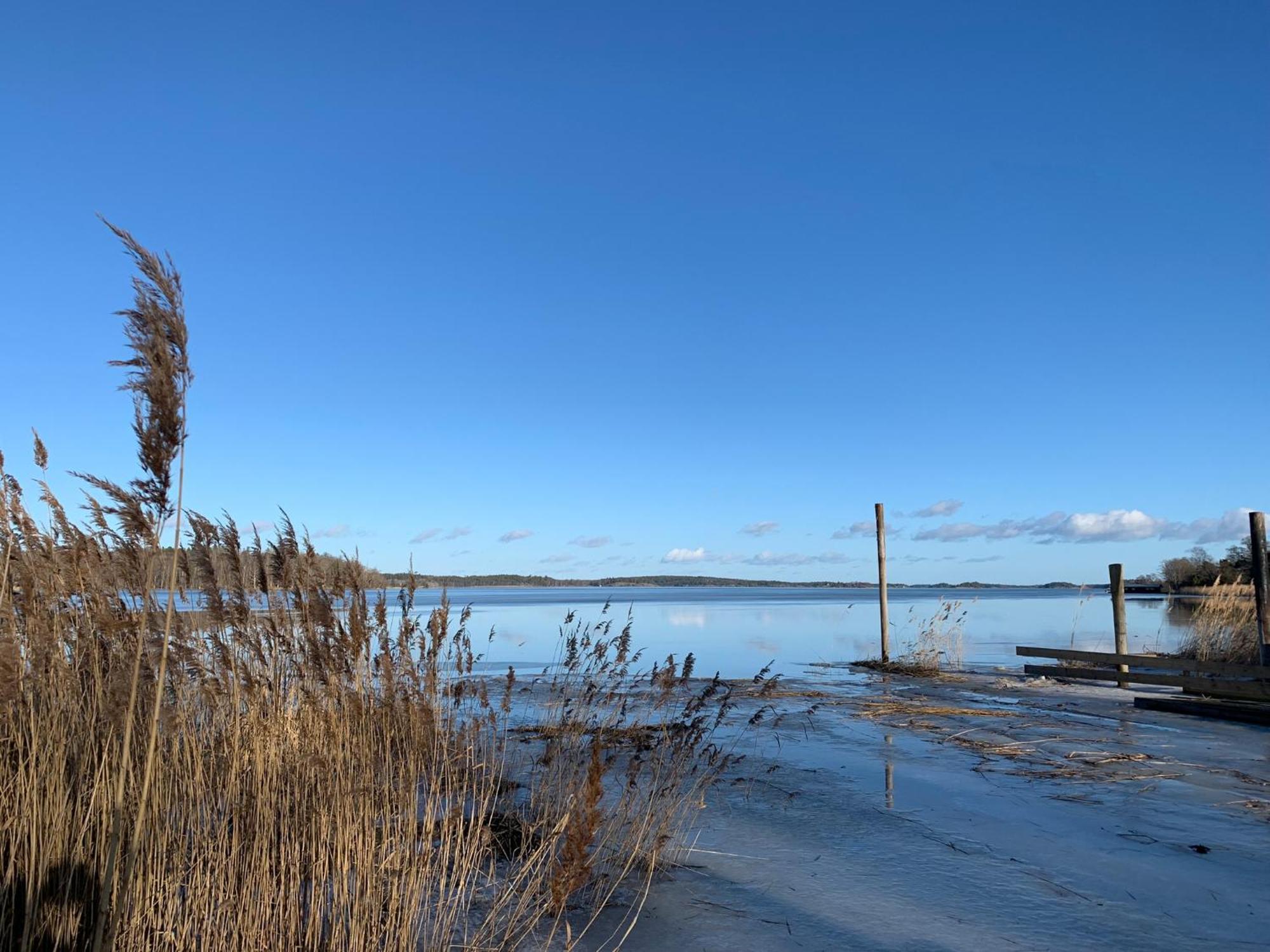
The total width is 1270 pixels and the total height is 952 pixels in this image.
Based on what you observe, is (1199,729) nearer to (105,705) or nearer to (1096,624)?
(105,705)

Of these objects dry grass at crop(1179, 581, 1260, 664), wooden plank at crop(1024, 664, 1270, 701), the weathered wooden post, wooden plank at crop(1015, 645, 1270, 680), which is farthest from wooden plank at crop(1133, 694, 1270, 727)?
dry grass at crop(1179, 581, 1260, 664)

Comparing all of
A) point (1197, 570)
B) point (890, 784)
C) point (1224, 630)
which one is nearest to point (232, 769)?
point (890, 784)

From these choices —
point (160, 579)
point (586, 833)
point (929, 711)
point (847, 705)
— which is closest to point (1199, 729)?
point (929, 711)

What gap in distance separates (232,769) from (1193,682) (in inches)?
427

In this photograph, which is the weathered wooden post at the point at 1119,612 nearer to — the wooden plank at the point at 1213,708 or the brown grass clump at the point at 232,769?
the wooden plank at the point at 1213,708

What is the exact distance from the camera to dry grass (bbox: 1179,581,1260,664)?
42.5ft

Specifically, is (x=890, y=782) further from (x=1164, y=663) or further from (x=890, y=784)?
(x=1164, y=663)

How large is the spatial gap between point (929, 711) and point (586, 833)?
28.3 ft

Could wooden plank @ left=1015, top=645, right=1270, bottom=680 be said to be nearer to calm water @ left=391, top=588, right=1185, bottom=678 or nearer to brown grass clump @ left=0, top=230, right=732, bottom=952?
calm water @ left=391, top=588, right=1185, bottom=678

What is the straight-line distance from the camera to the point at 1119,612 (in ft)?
41.7

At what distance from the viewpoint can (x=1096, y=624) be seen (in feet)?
82.8

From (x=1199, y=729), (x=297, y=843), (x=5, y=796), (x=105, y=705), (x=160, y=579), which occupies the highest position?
(x=160, y=579)

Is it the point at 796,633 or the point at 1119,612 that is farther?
the point at 796,633

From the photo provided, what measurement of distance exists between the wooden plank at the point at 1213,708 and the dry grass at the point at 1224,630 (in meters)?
3.34
